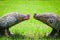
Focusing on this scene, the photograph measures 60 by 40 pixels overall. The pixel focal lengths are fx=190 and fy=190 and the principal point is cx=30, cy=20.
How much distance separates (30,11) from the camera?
1993 millimetres

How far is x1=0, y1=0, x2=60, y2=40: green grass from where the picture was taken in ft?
6.51

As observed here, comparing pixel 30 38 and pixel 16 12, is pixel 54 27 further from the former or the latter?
pixel 16 12

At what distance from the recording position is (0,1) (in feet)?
6.56

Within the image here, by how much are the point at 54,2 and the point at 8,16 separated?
504 mm

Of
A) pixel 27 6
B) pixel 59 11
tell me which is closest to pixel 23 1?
pixel 27 6

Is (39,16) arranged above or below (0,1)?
below

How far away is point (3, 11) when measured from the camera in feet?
6.53

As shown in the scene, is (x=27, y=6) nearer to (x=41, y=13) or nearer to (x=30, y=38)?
(x=41, y=13)

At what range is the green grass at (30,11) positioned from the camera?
1984 mm

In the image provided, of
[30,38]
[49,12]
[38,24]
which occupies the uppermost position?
[49,12]

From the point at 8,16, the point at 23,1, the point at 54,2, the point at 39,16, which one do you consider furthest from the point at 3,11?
the point at 54,2

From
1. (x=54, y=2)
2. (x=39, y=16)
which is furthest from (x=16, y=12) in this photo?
(x=54, y=2)

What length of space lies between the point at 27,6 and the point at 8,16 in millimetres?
225

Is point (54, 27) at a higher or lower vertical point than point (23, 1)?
lower
